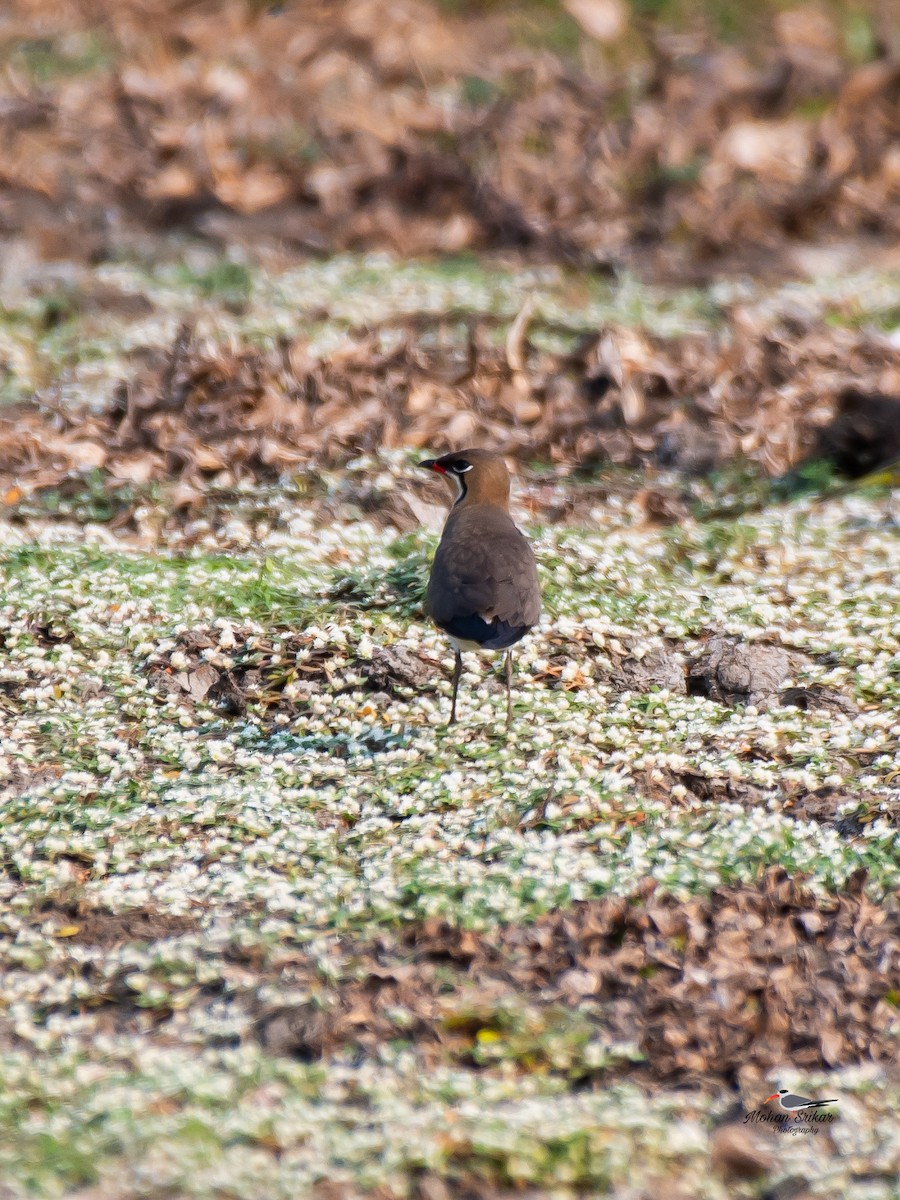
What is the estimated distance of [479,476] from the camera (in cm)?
845

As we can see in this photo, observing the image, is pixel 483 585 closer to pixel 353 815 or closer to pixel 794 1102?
pixel 353 815

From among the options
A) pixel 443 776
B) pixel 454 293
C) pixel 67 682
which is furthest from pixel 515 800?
pixel 454 293

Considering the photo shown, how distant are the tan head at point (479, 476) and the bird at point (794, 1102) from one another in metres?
4.11

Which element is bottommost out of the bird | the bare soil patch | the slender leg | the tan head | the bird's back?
the bird

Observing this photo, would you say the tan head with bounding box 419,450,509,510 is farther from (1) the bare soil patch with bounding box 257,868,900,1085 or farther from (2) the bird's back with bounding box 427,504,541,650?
(1) the bare soil patch with bounding box 257,868,900,1085

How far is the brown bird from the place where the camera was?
267 inches

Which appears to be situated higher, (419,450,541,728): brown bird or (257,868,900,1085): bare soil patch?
(419,450,541,728): brown bird

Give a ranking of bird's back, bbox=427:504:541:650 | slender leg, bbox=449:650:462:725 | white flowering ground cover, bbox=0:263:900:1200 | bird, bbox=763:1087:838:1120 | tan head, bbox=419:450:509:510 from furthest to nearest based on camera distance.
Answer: tan head, bbox=419:450:509:510
slender leg, bbox=449:650:462:725
bird's back, bbox=427:504:541:650
bird, bbox=763:1087:838:1120
white flowering ground cover, bbox=0:263:900:1200

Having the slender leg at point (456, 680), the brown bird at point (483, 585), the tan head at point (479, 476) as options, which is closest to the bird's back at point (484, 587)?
the brown bird at point (483, 585)

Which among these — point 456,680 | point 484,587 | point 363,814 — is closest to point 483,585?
point 484,587

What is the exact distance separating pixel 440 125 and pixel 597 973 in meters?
12.0

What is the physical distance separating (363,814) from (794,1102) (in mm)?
2436

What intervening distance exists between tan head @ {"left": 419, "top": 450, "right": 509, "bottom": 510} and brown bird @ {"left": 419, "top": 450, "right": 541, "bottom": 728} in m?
0.10

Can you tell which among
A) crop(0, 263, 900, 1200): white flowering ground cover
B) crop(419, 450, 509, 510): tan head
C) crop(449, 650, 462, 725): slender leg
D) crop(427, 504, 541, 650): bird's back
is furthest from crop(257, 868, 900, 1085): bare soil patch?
crop(419, 450, 509, 510): tan head
